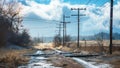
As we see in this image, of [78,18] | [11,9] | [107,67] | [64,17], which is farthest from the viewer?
[64,17]

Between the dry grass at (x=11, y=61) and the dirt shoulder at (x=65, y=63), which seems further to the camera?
the dirt shoulder at (x=65, y=63)

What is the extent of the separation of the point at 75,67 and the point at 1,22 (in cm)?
4426

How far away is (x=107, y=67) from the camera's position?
22.9 m

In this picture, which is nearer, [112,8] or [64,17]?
[112,8]

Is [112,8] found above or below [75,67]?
above

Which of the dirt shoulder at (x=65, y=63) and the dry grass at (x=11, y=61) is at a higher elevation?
the dry grass at (x=11, y=61)

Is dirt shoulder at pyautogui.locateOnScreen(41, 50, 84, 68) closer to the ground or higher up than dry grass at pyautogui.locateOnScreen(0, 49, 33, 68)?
closer to the ground

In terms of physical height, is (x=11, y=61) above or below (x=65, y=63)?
above

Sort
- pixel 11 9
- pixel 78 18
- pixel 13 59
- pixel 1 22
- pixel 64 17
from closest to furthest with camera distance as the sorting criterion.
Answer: pixel 13 59
pixel 1 22
pixel 78 18
pixel 11 9
pixel 64 17

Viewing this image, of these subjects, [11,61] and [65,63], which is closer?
[11,61]

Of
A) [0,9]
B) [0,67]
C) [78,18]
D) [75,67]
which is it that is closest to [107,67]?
[75,67]

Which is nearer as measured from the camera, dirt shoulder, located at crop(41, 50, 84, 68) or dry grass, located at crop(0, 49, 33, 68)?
dry grass, located at crop(0, 49, 33, 68)

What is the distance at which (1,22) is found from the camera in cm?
6556

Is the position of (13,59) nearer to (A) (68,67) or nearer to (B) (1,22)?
(A) (68,67)
